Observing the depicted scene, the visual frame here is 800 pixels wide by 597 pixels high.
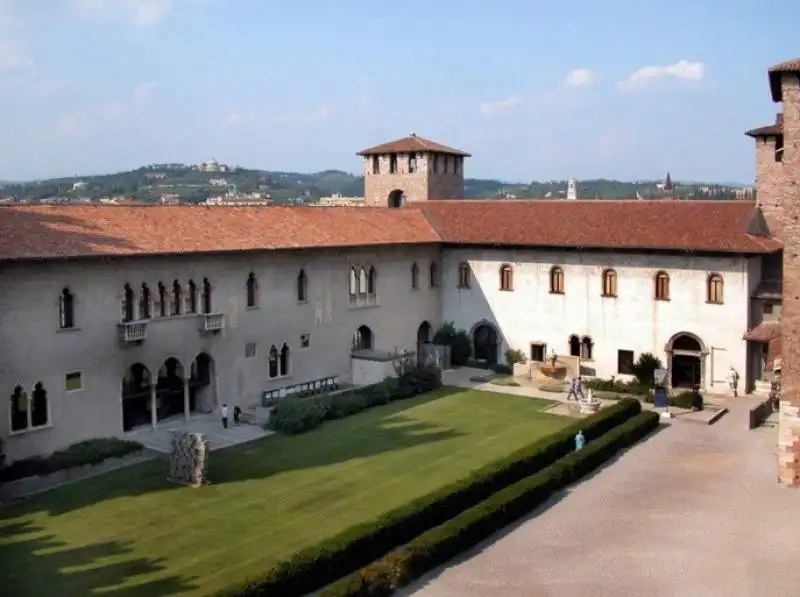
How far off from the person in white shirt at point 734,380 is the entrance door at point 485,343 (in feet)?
41.3

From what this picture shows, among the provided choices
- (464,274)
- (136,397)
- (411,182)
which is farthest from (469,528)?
(411,182)

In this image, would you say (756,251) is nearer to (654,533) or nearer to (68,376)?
(654,533)

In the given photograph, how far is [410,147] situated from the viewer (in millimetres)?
56875

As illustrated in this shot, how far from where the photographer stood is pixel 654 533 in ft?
81.9

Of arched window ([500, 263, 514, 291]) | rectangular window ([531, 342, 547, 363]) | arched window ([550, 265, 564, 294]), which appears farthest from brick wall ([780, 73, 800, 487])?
arched window ([500, 263, 514, 291])

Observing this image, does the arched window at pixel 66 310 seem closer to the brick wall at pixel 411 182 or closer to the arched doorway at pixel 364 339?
the arched doorway at pixel 364 339

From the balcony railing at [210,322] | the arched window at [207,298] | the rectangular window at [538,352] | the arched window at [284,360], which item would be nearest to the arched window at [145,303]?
the balcony railing at [210,322]

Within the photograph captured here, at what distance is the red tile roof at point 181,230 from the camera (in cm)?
3169

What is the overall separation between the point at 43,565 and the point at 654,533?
1595cm

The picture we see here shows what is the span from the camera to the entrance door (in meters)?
49.6

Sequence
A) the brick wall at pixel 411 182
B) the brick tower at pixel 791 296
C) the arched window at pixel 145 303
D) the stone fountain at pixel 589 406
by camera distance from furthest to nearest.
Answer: the brick wall at pixel 411 182
the stone fountain at pixel 589 406
the arched window at pixel 145 303
the brick tower at pixel 791 296

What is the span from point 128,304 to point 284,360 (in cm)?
895

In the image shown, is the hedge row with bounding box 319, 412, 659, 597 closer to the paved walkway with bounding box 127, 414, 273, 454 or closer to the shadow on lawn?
the shadow on lawn

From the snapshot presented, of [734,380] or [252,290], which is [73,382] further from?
[734,380]
